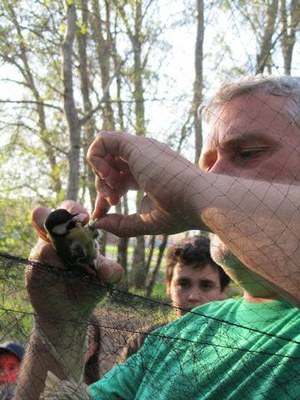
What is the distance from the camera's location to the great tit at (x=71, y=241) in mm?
980

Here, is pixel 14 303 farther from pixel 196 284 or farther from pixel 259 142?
pixel 196 284

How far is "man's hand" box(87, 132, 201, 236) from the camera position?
33.4 inches

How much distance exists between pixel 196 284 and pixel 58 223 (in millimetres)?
1334

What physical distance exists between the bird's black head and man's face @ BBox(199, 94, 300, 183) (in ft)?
0.90

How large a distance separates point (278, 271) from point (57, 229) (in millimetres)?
373

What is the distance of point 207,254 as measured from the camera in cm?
224

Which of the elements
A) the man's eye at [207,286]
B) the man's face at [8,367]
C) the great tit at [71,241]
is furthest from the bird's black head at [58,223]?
the man's eye at [207,286]

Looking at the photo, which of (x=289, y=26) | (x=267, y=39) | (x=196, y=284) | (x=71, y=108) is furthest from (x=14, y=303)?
(x=71, y=108)

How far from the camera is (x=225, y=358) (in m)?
0.96

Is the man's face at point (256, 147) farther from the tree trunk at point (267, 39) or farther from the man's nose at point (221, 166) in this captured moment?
the tree trunk at point (267, 39)

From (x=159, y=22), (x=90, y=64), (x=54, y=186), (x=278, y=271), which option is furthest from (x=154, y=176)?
(x=90, y=64)

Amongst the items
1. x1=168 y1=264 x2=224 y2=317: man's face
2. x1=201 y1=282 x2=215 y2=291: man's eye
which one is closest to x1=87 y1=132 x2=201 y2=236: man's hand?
x1=168 y1=264 x2=224 y2=317: man's face

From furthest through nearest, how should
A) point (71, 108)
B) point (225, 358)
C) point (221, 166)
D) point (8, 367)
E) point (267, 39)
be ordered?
point (71, 108) → point (267, 39) → point (8, 367) → point (221, 166) → point (225, 358)

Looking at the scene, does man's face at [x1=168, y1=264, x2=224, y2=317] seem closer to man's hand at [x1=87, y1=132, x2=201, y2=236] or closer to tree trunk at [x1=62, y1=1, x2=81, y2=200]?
man's hand at [x1=87, y1=132, x2=201, y2=236]
